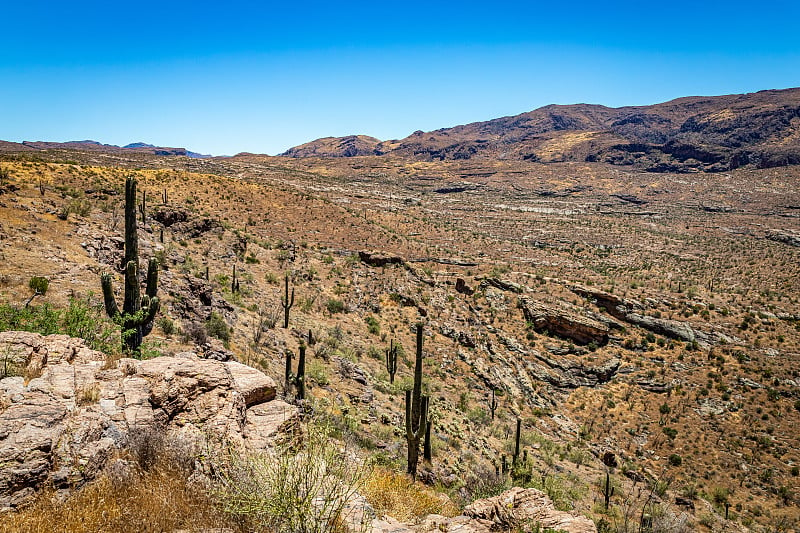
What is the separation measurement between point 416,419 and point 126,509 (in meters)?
8.45

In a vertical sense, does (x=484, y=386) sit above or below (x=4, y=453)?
below

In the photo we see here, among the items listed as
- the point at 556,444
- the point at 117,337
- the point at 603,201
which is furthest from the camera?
the point at 603,201

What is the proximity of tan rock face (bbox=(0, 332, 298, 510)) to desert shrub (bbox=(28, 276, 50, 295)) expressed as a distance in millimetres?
6225

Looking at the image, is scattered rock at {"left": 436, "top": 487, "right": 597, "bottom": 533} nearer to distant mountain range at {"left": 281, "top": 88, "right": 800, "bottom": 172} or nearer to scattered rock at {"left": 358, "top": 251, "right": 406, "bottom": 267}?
scattered rock at {"left": 358, "top": 251, "right": 406, "bottom": 267}

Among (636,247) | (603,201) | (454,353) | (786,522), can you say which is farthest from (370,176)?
(786,522)

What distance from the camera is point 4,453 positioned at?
3879 millimetres

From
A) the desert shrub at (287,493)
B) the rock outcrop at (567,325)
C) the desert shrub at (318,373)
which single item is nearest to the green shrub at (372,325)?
the desert shrub at (318,373)

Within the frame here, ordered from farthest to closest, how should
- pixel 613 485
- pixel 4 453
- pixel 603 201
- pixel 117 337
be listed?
pixel 603 201
pixel 613 485
pixel 117 337
pixel 4 453

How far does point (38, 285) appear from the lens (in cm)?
1123

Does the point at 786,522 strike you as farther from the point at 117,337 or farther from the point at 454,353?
the point at 117,337

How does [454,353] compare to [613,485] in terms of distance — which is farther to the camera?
[454,353]

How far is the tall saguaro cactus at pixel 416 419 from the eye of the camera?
1073 cm

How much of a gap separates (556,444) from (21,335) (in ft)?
64.8

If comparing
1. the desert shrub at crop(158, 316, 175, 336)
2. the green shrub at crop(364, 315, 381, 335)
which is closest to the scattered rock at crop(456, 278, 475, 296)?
the green shrub at crop(364, 315, 381, 335)
